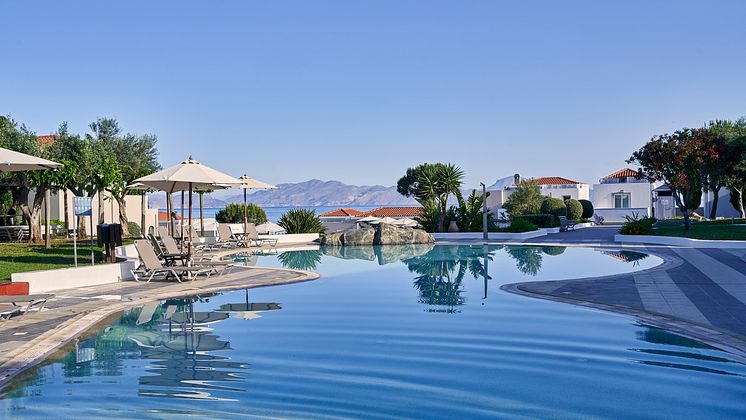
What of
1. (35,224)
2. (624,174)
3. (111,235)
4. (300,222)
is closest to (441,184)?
(300,222)

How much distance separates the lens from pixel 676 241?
2312 cm

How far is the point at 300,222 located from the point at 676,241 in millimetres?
15386

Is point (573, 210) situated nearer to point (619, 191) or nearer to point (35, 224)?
point (619, 191)

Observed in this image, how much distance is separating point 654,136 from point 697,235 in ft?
15.3

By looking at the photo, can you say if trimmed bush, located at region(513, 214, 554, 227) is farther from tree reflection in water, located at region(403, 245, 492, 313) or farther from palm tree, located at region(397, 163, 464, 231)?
tree reflection in water, located at region(403, 245, 492, 313)

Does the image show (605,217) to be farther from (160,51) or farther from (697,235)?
(160,51)

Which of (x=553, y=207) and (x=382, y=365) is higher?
(x=553, y=207)

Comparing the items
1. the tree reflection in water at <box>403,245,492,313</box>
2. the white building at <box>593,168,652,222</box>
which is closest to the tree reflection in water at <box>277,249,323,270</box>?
the tree reflection in water at <box>403,245,492,313</box>

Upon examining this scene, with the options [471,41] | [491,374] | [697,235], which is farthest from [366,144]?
[491,374]

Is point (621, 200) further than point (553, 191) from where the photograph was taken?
No

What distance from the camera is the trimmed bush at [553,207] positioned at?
41.5m

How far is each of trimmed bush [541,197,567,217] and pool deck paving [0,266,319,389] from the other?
94.8 feet

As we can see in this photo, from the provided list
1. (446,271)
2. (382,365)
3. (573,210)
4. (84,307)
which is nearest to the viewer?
(382,365)

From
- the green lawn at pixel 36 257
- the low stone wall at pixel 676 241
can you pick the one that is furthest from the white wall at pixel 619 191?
the green lawn at pixel 36 257
